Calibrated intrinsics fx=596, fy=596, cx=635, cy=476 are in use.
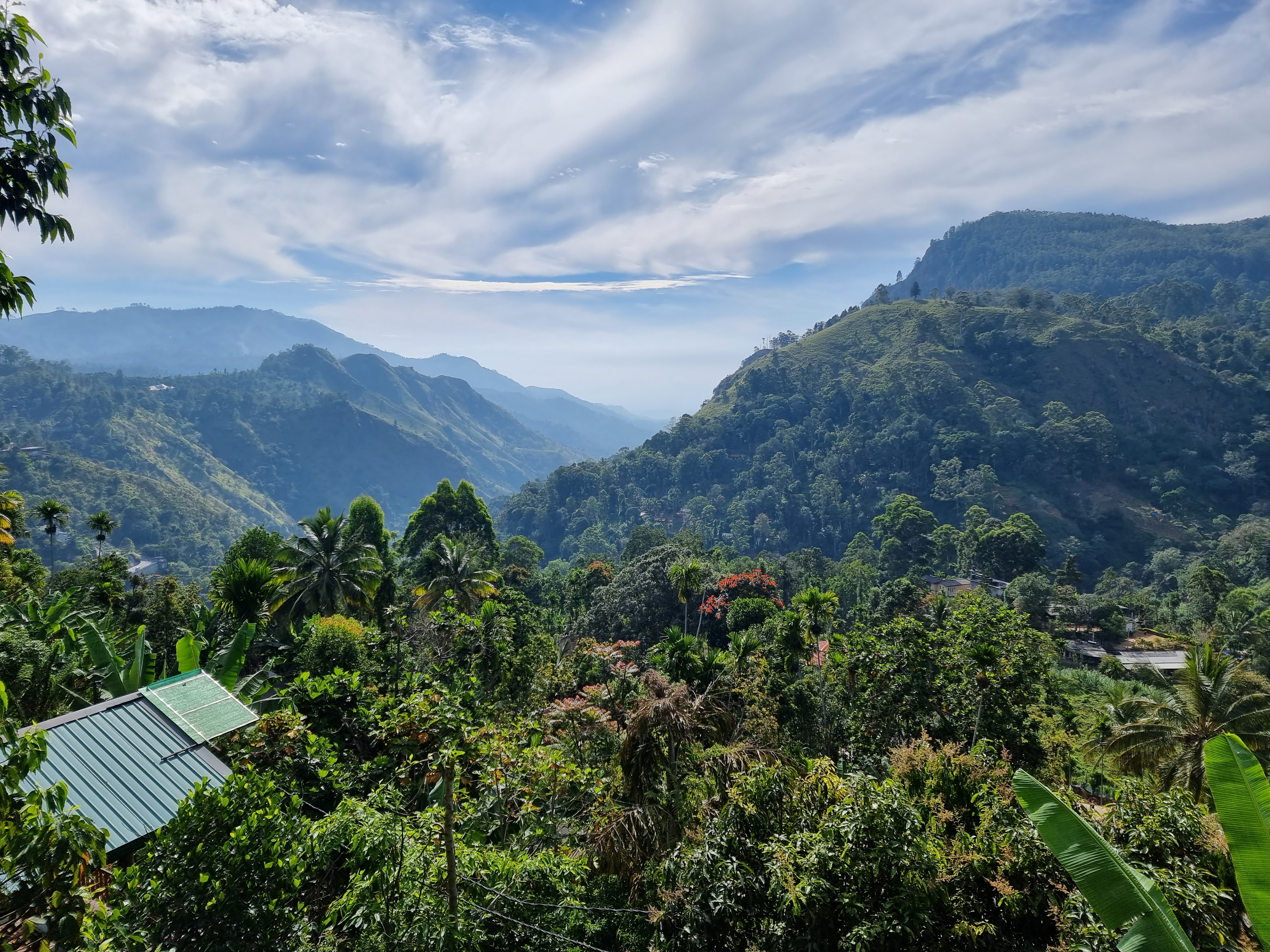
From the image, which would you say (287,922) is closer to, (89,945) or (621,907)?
(89,945)

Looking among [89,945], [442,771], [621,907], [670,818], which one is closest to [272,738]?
[442,771]

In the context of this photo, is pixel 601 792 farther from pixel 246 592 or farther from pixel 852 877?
pixel 246 592

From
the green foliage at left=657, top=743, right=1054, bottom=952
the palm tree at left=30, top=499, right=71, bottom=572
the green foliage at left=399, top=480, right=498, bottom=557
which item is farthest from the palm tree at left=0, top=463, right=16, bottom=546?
the green foliage at left=399, top=480, right=498, bottom=557

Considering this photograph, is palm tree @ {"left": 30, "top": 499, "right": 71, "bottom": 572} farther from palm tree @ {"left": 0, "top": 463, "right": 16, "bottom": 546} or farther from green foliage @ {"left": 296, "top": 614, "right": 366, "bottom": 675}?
green foliage @ {"left": 296, "top": 614, "right": 366, "bottom": 675}

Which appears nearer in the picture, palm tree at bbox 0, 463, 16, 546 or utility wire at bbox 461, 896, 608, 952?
utility wire at bbox 461, 896, 608, 952

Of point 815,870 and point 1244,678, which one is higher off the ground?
point 815,870

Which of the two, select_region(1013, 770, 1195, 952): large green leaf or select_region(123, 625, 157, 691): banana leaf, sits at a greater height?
select_region(1013, 770, 1195, 952): large green leaf
